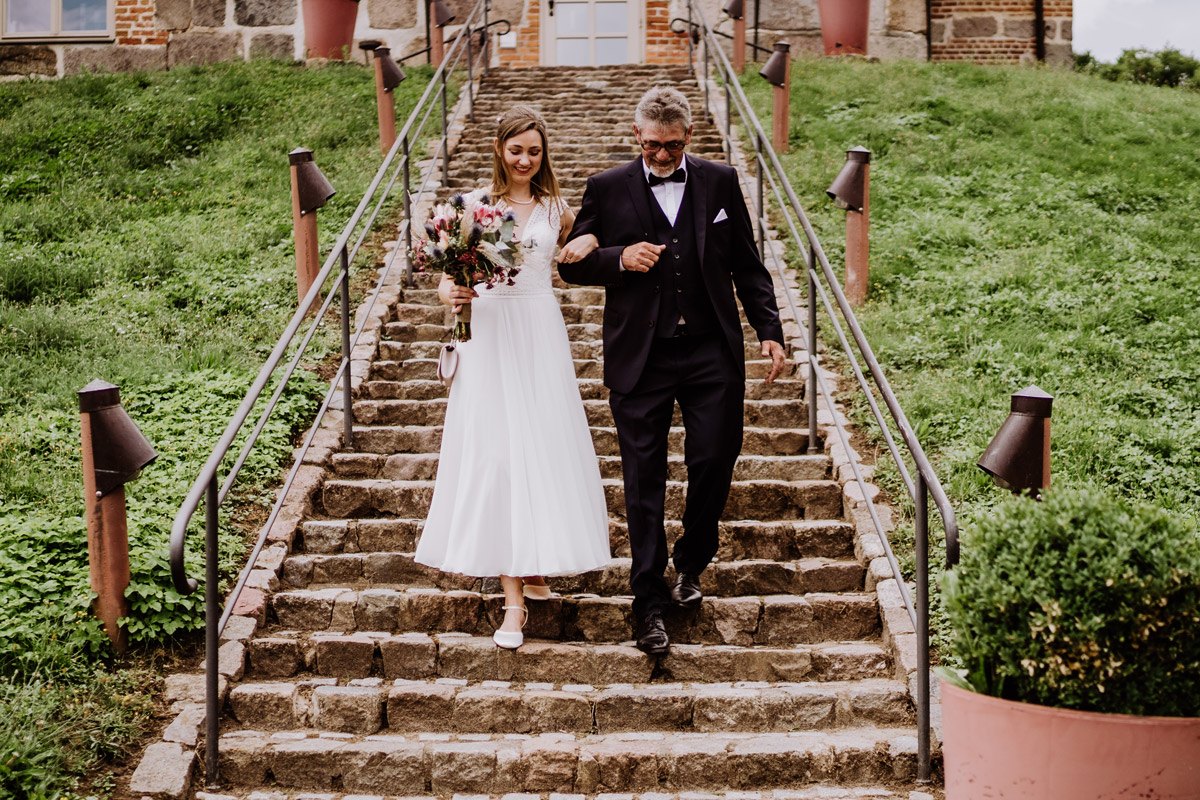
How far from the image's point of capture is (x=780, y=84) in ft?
31.6

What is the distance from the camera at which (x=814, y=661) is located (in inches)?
157

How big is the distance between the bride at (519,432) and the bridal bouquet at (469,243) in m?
0.08

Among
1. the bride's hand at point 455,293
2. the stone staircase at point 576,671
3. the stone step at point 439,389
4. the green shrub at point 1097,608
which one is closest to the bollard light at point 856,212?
the stone step at point 439,389

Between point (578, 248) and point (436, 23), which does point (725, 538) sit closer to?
point (578, 248)

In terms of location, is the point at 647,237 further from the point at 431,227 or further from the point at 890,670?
the point at 890,670

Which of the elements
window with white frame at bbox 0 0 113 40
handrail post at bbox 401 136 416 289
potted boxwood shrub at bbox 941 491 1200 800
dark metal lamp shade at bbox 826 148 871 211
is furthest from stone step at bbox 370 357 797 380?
window with white frame at bbox 0 0 113 40

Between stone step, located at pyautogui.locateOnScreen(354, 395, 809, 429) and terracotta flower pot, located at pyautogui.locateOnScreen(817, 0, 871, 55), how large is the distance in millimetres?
8712

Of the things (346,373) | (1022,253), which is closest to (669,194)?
(346,373)

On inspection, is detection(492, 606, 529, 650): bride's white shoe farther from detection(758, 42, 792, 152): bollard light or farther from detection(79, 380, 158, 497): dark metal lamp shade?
detection(758, 42, 792, 152): bollard light

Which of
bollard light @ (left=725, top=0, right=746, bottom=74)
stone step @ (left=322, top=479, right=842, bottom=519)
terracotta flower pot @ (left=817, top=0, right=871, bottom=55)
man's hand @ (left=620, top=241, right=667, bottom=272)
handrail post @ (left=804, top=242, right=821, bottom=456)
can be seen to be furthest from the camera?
terracotta flower pot @ (left=817, top=0, right=871, bottom=55)

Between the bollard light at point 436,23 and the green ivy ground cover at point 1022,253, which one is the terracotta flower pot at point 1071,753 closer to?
the green ivy ground cover at point 1022,253

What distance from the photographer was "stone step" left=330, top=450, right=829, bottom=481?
5164mm

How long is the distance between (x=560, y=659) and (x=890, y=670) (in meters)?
1.21

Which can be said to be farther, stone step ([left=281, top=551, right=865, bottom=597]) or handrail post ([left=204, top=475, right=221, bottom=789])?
stone step ([left=281, top=551, right=865, bottom=597])
